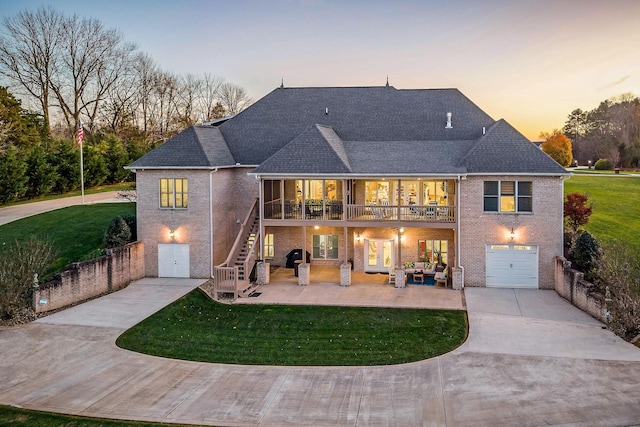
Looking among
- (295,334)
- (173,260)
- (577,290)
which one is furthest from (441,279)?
(173,260)

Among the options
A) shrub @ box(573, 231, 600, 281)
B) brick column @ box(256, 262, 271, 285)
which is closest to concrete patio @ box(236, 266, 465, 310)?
brick column @ box(256, 262, 271, 285)

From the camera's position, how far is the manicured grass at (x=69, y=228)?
24109 millimetres

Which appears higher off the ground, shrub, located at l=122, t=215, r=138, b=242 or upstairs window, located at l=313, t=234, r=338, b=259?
shrub, located at l=122, t=215, r=138, b=242

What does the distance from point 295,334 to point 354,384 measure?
4.16 m

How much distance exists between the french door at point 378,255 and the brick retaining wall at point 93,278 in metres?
11.2

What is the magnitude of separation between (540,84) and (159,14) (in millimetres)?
29695

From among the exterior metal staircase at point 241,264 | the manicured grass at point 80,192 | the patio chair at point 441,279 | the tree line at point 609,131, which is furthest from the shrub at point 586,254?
the tree line at point 609,131

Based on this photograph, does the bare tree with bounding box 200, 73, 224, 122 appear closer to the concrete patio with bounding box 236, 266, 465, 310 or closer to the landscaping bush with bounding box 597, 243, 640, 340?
the concrete patio with bounding box 236, 266, 465, 310

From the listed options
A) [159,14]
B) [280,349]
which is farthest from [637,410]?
[159,14]

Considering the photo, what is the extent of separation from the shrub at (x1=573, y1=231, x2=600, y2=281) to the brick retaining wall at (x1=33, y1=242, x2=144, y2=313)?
19.8 metres

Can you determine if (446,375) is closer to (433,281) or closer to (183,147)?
(433,281)

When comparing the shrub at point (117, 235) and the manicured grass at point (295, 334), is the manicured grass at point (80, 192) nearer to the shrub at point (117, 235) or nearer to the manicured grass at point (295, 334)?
the shrub at point (117, 235)

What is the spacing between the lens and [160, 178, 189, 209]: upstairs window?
22906 mm

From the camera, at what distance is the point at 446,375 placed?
40.0 feet
